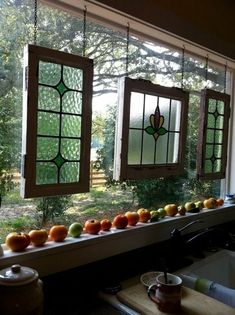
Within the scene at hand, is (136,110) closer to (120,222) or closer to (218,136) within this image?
(120,222)

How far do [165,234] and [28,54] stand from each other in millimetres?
1129

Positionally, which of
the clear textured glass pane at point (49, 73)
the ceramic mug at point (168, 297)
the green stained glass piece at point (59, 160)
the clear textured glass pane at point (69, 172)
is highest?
the clear textured glass pane at point (49, 73)

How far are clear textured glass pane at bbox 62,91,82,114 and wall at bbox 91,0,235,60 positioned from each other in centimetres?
40

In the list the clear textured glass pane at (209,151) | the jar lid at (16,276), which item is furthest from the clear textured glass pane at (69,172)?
the clear textured glass pane at (209,151)

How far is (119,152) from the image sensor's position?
157 cm

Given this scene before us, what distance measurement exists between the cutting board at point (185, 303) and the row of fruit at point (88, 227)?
0.30m

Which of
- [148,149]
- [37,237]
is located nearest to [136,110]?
[148,149]

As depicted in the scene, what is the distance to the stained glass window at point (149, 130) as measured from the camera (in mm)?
1566

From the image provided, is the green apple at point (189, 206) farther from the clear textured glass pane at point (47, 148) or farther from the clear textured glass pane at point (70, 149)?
the clear textured glass pane at point (47, 148)

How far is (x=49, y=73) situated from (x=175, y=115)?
2.84 ft

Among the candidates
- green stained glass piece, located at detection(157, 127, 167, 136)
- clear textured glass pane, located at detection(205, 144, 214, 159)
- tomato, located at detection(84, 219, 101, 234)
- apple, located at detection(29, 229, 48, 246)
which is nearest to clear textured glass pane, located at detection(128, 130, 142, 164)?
green stained glass piece, located at detection(157, 127, 167, 136)

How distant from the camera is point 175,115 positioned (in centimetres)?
188

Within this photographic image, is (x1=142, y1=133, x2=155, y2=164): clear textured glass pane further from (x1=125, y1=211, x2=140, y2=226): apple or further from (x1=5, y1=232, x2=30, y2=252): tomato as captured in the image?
(x1=5, y1=232, x2=30, y2=252): tomato

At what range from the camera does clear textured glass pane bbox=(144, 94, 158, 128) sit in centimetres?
170
